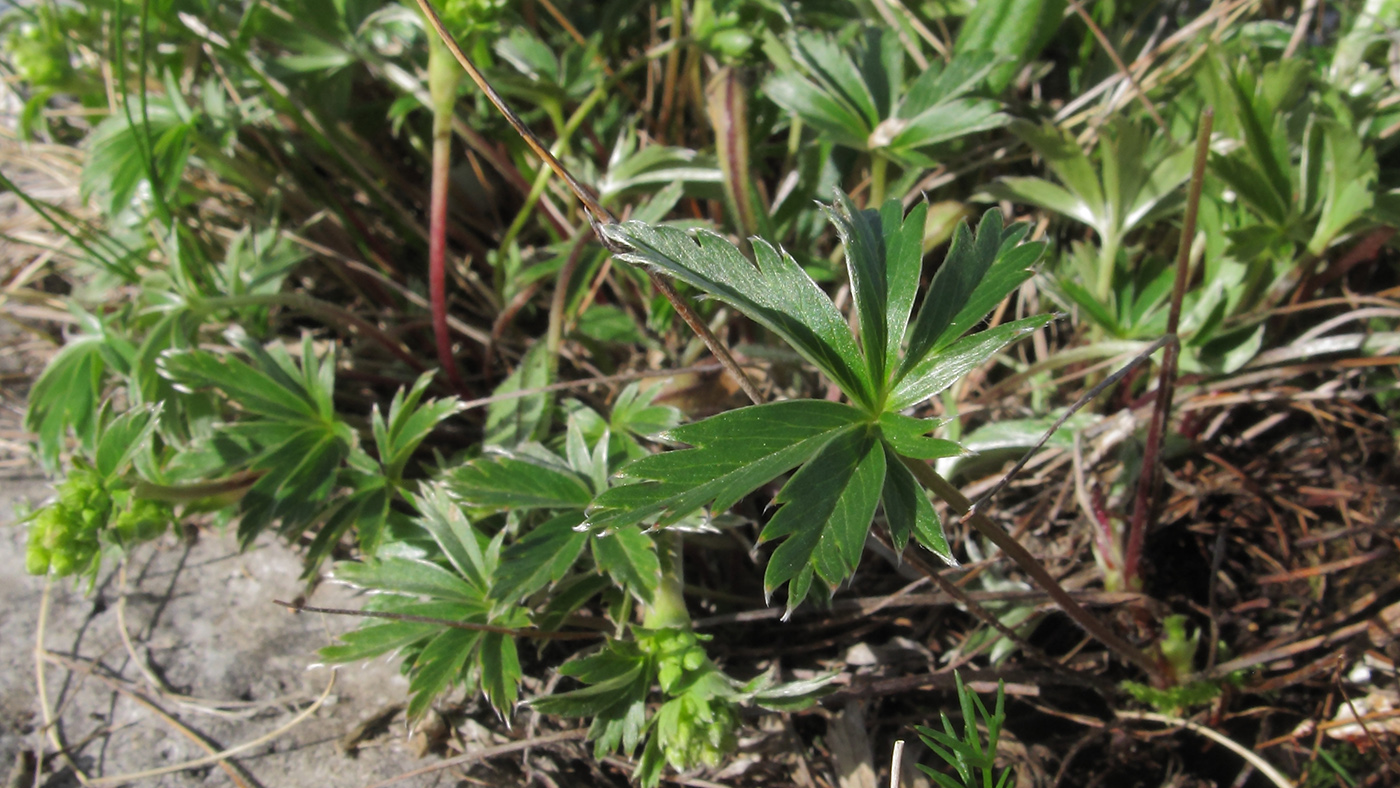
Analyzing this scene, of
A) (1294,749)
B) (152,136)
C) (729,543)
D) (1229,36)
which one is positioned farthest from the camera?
(1229,36)

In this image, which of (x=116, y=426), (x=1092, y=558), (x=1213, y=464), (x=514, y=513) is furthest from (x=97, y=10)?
(x=1213, y=464)

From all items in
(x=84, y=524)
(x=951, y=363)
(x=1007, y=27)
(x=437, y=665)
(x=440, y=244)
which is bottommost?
(x=437, y=665)

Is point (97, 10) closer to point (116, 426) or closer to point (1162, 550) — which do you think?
point (116, 426)

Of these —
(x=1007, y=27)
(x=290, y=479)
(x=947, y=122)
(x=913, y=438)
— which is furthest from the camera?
(x=1007, y=27)

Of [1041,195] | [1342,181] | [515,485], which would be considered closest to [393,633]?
[515,485]

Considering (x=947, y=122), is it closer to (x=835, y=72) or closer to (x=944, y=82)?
(x=944, y=82)

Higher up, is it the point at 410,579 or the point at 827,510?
the point at 827,510

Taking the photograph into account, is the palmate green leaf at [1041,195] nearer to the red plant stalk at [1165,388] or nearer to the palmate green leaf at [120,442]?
the red plant stalk at [1165,388]
